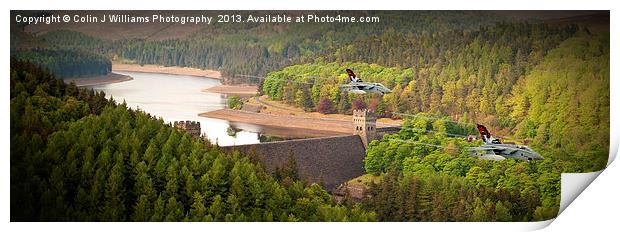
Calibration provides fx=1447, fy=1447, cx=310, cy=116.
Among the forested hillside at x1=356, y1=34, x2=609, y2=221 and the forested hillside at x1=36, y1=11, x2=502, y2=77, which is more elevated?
the forested hillside at x1=36, y1=11, x2=502, y2=77

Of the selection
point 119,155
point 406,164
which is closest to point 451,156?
point 406,164

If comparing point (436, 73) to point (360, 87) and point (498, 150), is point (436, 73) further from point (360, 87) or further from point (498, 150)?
point (498, 150)

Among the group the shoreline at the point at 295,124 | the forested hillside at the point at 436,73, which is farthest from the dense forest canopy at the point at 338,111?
the shoreline at the point at 295,124

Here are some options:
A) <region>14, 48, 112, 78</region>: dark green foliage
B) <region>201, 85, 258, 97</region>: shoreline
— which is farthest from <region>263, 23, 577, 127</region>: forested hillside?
<region>14, 48, 112, 78</region>: dark green foliage

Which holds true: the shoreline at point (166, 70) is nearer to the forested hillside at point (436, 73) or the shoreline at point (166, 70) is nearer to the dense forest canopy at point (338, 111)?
the dense forest canopy at point (338, 111)

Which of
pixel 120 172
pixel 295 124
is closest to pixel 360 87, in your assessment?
pixel 295 124

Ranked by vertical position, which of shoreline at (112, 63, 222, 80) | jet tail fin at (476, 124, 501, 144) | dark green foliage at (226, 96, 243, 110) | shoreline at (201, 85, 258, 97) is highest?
shoreline at (112, 63, 222, 80)

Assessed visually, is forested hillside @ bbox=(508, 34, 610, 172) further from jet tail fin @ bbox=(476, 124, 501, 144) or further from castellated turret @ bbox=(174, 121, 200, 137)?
castellated turret @ bbox=(174, 121, 200, 137)

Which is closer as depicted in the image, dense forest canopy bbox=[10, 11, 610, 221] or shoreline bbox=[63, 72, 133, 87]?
dense forest canopy bbox=[10, 11, 610, 221]
